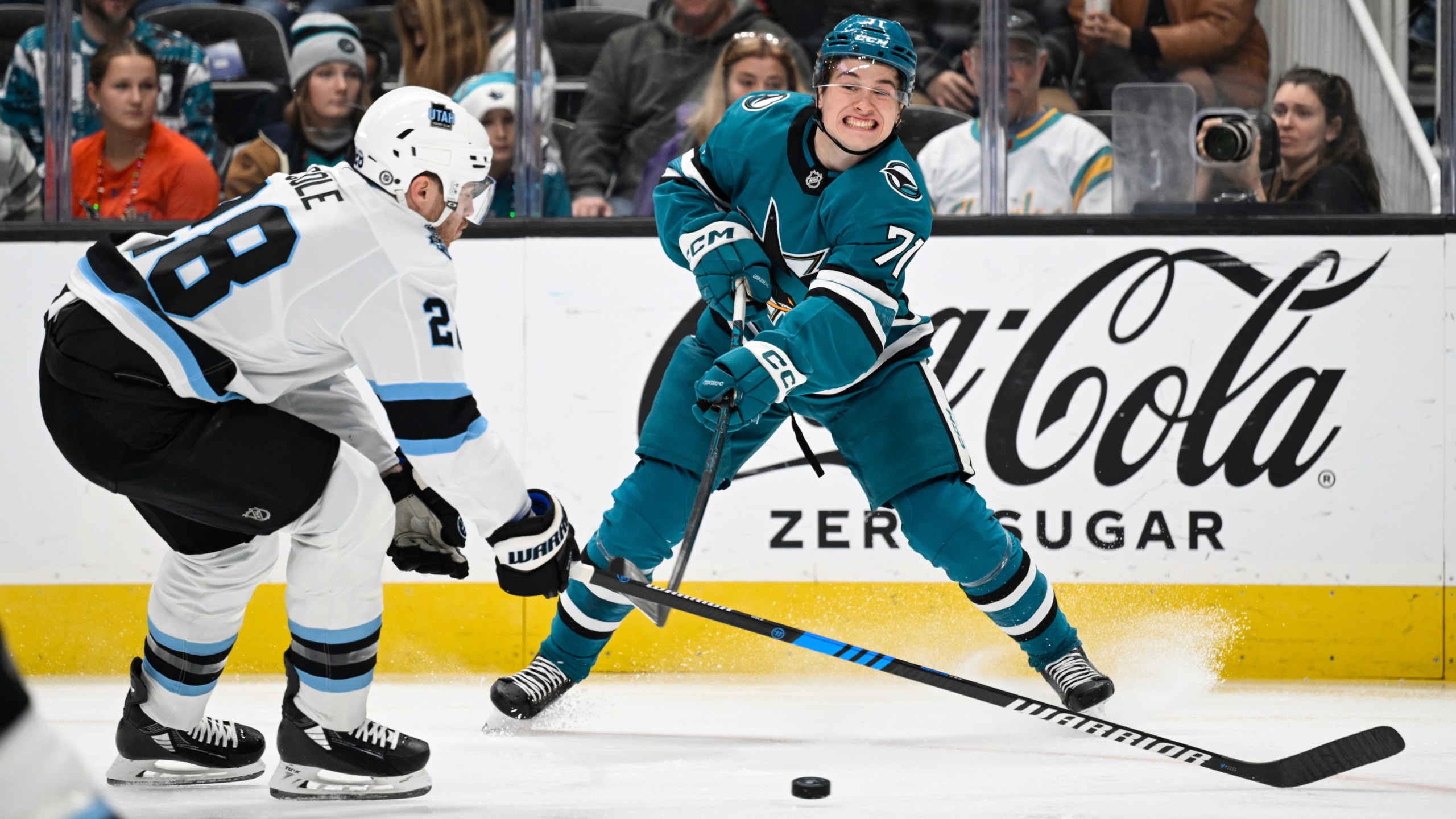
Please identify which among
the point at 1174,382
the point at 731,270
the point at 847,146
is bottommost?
the point at 1174,382

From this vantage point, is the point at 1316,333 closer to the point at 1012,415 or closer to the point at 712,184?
the point at 1012,415

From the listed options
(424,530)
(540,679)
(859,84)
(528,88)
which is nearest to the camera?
(424,530)

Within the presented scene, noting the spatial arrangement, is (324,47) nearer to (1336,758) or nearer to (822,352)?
(822,352)

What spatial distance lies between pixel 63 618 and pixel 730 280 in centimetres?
193

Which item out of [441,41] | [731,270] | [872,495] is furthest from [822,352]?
[441,41]

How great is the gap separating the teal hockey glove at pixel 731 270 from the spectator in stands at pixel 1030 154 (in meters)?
0.95

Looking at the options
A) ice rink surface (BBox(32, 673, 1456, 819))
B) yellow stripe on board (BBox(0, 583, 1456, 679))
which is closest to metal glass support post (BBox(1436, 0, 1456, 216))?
yellow stripe on board (BBox(0, 583, 1456, 679))

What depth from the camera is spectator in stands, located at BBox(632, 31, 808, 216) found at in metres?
3.47

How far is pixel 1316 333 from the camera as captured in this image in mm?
3213

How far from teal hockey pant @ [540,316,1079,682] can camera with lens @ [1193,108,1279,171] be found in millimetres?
1159

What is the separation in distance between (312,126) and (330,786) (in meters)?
2.01

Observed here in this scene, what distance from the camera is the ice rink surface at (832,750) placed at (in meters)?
2.13

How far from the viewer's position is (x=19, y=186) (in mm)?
3477

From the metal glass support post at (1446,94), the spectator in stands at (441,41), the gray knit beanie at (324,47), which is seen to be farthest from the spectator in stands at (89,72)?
Answer: the metal glass support post at (1446,94)
